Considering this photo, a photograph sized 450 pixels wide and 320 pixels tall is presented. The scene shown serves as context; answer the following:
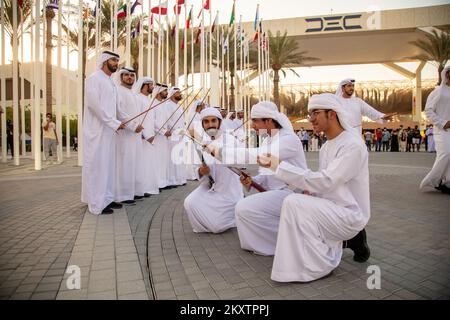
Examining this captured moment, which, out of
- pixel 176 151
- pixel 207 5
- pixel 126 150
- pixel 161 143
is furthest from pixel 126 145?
pixel 207 5

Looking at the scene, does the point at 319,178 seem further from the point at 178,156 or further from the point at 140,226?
the point at 178,156

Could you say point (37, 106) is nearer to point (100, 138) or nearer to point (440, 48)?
point (100, 138)

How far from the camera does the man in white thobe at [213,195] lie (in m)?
4.77

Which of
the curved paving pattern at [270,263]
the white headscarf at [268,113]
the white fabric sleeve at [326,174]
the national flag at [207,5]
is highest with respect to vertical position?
the national flag at [207,5]

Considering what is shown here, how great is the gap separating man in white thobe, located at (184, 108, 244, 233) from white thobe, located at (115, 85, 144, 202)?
2.23 metres

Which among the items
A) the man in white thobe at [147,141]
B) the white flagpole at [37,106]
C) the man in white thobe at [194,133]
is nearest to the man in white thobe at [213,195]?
the man in white thobe at [194,133]

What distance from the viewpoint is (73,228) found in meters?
4.93

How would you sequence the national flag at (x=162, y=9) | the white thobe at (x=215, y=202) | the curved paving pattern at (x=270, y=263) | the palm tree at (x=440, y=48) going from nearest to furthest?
the curved paving pattern at (x=270, y=263)
the white thobe at (x=215, y=202)
the national flag at (x=162, y=9)
the palm tree at (x=440, y=48)

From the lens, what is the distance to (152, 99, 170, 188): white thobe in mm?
8586

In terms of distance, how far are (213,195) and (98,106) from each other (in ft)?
8.45

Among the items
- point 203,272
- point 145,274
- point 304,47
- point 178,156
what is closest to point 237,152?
point 203,272

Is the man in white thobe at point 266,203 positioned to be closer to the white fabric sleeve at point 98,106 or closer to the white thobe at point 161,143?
the white fabric sleeve at point 98,106

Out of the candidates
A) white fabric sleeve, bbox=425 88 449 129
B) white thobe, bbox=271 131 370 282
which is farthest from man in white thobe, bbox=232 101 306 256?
white fabric sleeve, bbox=425 88 449 129

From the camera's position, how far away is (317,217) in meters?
3.19
